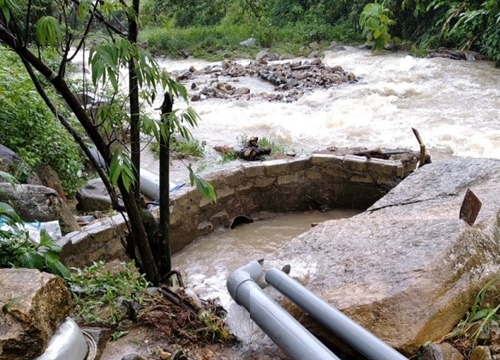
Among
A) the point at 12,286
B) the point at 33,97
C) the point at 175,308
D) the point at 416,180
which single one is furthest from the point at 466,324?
the point at 33,97

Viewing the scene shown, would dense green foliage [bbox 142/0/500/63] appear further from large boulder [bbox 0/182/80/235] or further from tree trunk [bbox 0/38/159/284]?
tree trunk [bbox 0/38/159/284]

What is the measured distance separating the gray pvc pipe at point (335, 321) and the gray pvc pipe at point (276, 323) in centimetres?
16

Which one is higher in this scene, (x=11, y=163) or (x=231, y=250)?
(x=11, y=163)

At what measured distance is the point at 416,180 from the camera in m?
4.63

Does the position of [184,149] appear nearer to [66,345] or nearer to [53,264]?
[53,264]

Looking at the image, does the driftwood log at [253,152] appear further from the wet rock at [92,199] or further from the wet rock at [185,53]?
the wet rock at [185,53]

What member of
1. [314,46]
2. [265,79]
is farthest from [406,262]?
[314,46]

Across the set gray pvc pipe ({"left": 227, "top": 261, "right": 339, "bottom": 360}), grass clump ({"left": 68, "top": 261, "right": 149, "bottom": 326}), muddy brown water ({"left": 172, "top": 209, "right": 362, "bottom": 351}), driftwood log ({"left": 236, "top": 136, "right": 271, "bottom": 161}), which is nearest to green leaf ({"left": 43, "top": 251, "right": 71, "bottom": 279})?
grass clump ({"left": 68, "top": 261, "right": 149, "bottom": 326})

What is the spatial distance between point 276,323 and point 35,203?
8.00ft

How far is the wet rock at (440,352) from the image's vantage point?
2.39 metres

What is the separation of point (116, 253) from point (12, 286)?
7.27ft

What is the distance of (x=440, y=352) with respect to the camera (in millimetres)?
2400

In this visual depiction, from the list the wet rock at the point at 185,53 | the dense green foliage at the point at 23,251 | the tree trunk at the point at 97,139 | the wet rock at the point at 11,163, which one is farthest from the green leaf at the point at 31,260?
the wet rock at the point at 185,53

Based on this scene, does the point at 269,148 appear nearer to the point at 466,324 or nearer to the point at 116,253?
the point at 116,253
